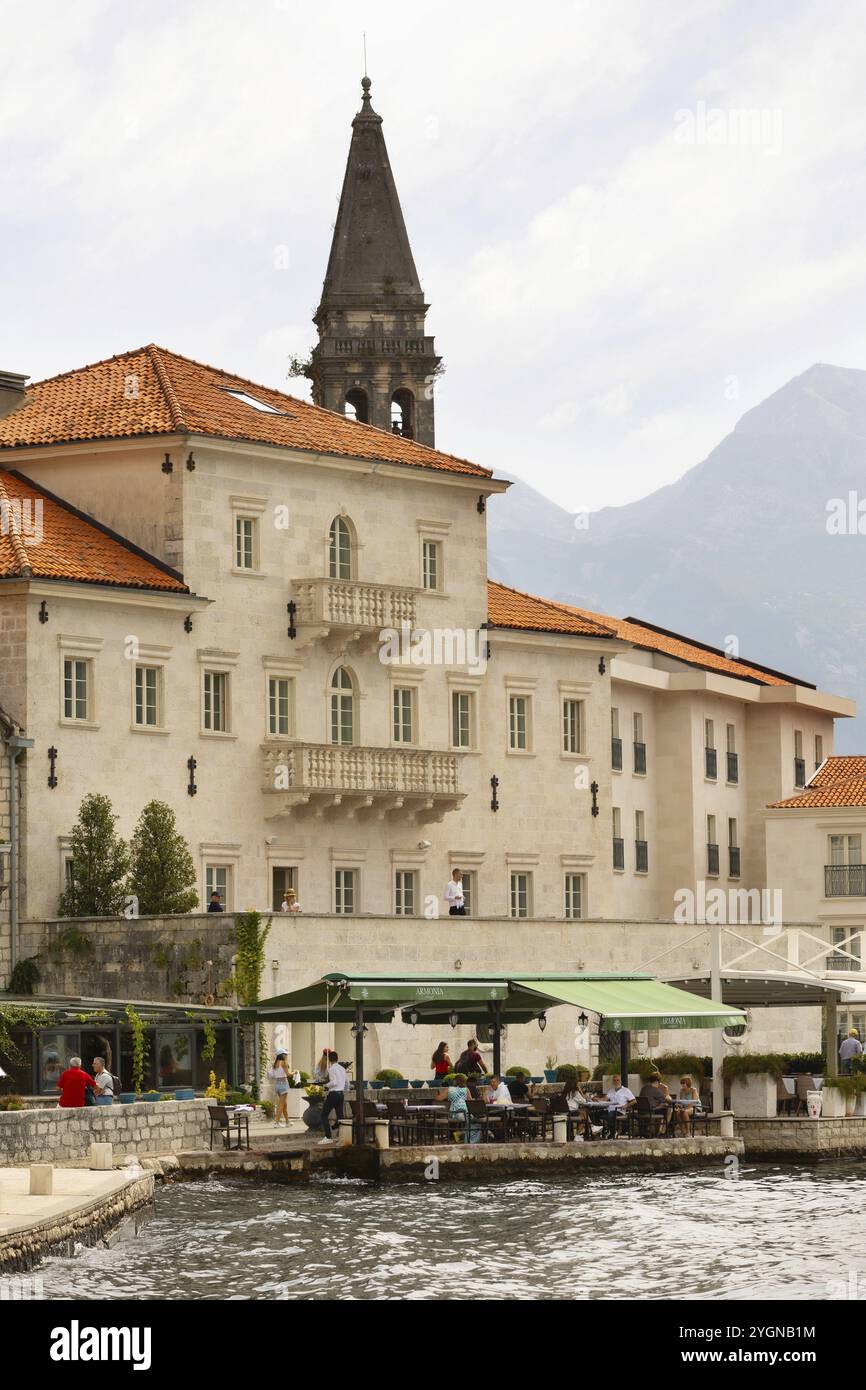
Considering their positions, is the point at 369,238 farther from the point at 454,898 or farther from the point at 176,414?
the point at 454,898

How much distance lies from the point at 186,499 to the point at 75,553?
314 cm

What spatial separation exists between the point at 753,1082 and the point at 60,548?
1941cm

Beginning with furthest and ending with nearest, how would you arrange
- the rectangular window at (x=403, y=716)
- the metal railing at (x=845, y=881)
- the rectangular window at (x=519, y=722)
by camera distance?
the metal railing at (x=845, y=881) < the rectangular window at (x=519, y=722) < the rectangular window at (x=403, y=716)

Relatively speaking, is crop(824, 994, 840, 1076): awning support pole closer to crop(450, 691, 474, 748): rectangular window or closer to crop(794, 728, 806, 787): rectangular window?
crop(450, 691, 474, 748): rectangular window

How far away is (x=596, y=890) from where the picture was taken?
70.4 meters

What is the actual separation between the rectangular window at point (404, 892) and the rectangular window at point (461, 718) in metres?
3.57

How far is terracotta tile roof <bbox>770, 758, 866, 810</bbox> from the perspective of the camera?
8075 centimetres

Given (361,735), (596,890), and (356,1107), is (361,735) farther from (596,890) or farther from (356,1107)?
(356,1107)

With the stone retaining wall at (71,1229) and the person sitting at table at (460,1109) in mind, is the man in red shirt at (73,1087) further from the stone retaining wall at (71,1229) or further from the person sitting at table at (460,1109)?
the person sitting at table at (460,1109)

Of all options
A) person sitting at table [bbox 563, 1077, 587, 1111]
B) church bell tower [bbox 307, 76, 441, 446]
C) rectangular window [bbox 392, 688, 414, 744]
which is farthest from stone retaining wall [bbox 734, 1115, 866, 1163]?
church bell tower [bbox 307, 76, 441, 446]

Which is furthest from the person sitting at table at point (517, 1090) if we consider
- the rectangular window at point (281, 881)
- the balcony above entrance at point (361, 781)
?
the balcony above entrance at point (361, 781)

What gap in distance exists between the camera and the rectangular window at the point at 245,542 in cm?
6309

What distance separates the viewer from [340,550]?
215 feet
